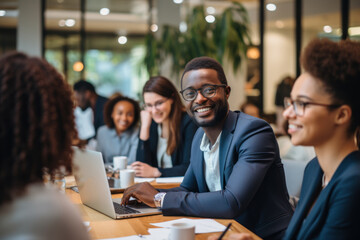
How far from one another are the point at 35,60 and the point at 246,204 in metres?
1.16

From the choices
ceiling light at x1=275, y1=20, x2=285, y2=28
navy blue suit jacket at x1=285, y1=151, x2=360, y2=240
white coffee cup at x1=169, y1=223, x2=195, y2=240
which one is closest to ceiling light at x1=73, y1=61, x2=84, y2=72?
ceiling light at x1=275, y1=20, x2=285, y2=28

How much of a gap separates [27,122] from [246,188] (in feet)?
3.73

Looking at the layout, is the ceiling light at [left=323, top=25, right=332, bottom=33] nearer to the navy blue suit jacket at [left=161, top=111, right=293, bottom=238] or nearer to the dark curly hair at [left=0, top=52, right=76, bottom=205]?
the navy blue suit jacket at [left=161, top=111, right=293, bottom=238]

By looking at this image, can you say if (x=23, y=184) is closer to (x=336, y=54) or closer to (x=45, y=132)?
(x=45, y=132)

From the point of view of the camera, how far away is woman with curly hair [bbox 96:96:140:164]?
13.3ft

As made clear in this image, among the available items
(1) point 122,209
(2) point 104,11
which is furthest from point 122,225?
(2) point 104,11

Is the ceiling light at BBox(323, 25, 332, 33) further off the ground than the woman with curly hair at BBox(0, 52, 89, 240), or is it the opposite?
the ceiling light at BBox(323, 25, 332, 33)

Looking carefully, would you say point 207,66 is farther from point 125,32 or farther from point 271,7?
point 125,32

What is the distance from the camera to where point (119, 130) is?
4156 millimetres

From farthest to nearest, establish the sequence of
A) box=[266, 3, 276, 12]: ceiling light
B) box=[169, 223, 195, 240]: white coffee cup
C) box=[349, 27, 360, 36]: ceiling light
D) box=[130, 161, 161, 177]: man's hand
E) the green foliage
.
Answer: box=[266, 3, 276, 12]: ceiling light, box=[349, 27, 360, 36]: ceiling light, the green foliage, box=[130, 161, 161, 177]: man's hand, box=[169, 223, 195, 240]: white coffee cup

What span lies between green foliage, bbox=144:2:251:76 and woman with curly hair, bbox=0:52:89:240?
4459 millimetres

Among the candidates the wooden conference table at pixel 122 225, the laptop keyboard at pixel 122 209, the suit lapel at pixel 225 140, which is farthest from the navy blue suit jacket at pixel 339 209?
the laptop keyboard at pixel 122 209

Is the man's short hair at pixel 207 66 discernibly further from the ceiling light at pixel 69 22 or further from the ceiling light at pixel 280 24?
the ceiling light at pixel 69 22

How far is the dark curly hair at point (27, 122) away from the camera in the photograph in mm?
918
